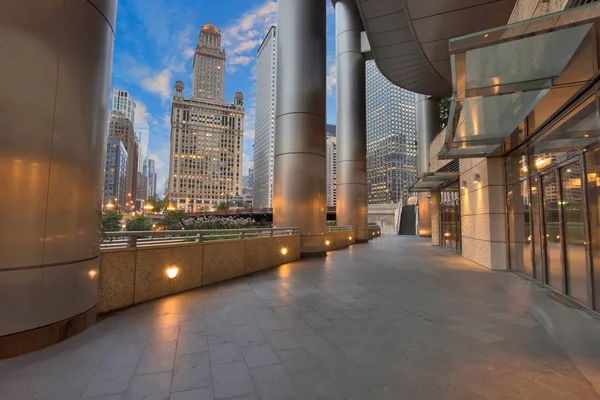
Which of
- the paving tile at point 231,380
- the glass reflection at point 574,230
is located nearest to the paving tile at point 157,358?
the paving tile at point 231,380

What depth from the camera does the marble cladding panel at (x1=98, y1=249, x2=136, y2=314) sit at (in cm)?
512

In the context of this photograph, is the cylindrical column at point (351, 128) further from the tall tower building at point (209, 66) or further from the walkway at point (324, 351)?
the tall tower building at point (209, 66)

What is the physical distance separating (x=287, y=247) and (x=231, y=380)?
8557 millimetres

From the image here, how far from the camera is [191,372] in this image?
10.2ft

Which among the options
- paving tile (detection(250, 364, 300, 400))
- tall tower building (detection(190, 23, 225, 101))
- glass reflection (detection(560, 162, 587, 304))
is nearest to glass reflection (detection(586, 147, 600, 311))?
glass reflection (detection(560, 162, 587, 304))

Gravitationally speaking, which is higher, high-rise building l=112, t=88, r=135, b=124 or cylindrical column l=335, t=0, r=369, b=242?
high-rise building l=112, t=88, r=135, b=124

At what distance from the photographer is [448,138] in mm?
7078

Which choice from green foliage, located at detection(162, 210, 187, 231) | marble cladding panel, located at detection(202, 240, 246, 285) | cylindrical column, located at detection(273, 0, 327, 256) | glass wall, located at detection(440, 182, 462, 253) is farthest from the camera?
green foliage, located at detection(162, 210, 187, 231)

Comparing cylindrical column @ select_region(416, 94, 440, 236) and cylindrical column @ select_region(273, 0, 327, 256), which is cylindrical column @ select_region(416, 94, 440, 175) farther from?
cylindrical column @ select_region(273, 0, 327, 256)

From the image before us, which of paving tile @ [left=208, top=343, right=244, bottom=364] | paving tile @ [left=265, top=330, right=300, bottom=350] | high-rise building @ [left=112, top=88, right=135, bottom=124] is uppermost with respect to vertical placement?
high-rise building @ [left=112, top=88, right=135, bottom=124]

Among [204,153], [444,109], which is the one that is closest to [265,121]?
[204,153]

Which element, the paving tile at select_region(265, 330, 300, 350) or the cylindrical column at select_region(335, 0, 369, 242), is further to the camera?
the cylindrical column at select_region(335, 0, 369, 242)

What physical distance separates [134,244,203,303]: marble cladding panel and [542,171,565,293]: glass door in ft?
26.6

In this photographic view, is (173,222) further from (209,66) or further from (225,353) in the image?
(209,66)
